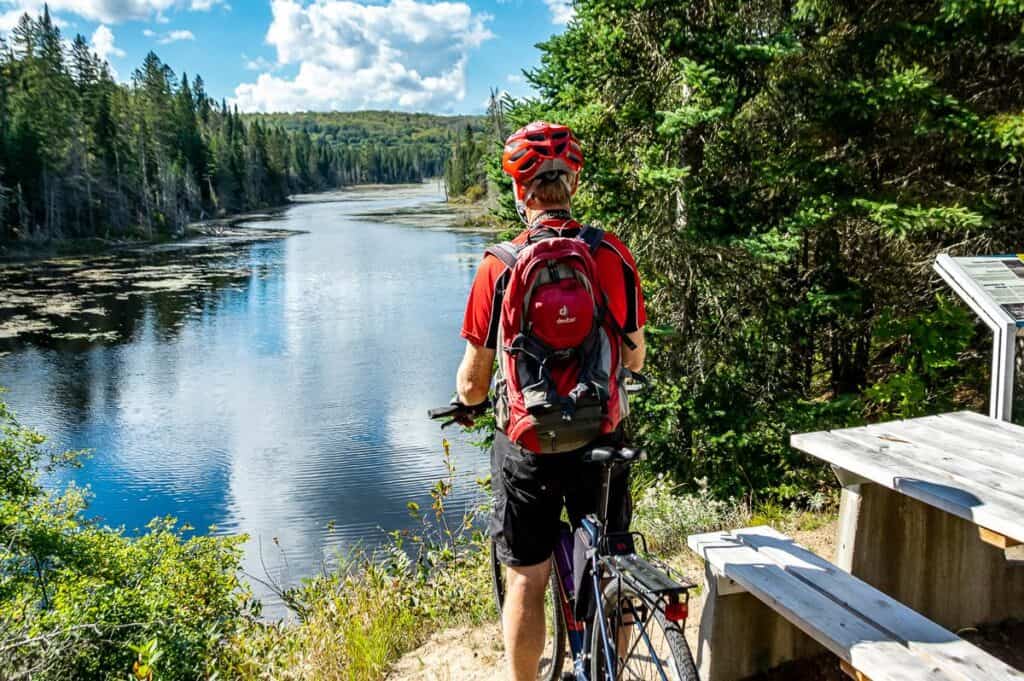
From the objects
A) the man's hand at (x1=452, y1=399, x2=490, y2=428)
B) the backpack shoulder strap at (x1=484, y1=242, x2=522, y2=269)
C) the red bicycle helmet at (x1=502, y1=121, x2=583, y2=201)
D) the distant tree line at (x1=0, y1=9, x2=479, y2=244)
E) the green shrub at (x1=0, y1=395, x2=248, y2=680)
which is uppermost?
the distant tree line at (x1=0, y1=9, x2=479, y2=244)

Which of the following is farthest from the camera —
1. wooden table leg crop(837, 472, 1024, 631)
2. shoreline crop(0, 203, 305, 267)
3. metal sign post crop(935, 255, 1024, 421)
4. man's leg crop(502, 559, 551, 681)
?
shoreline crop(0, 203, 305, 267)

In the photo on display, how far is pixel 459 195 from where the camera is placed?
9844 centimetres

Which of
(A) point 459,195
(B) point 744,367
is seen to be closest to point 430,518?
(B) point 744,367

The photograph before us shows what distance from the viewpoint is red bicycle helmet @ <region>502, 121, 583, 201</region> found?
2221 millimetres

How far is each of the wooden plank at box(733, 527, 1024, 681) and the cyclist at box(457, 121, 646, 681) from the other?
676 millimetres

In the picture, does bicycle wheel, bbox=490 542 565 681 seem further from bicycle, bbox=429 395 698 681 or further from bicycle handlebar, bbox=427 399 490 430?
bicycle handlebar, bbox=427 399 490 430

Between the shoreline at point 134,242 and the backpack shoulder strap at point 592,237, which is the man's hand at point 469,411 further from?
the shoreline at point 134,242

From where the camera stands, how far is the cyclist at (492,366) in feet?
7.25

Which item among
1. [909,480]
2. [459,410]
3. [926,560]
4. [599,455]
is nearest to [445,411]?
[459,410]

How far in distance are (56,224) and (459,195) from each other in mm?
56027

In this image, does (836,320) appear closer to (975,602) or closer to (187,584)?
(975,602)

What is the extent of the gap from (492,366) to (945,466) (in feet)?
5.19

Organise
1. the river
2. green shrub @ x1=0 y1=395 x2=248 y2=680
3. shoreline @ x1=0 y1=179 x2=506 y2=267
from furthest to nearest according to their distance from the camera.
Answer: shoreline @ x1=0 y1=179 x2=506 y2=267 < the river < green shrub @ x1=0 y1=395 x2=248 y2=680

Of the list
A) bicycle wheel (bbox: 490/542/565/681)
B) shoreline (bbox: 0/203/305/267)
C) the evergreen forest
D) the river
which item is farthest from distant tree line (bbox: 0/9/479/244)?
bicycle wheel (bbox: 490/542/565/681)
